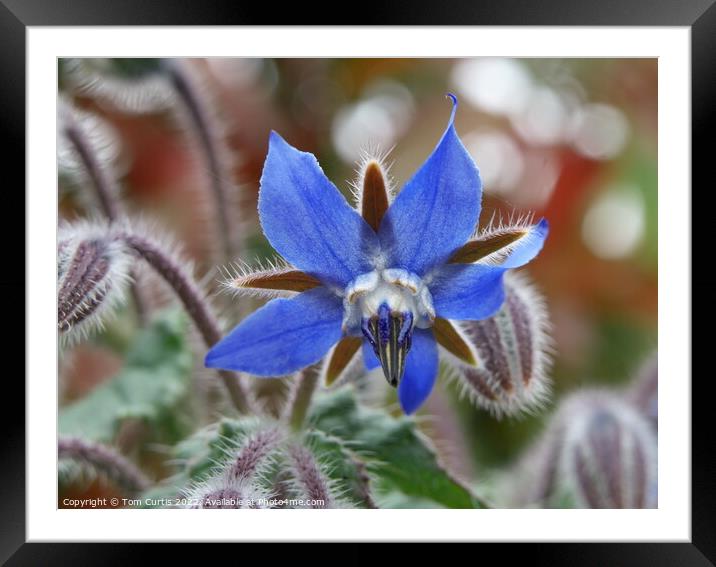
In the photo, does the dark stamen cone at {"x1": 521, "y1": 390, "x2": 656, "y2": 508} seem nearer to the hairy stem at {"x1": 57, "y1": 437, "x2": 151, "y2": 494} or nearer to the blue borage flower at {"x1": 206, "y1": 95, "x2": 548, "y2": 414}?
the blue borage flower at {"x1": 206, "y1": 95, "x2": 548, "y2": 414}

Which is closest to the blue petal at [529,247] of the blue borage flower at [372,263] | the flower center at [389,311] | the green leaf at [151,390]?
the blue borage flower at [372,263]

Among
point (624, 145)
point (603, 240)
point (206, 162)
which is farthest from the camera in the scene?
point (603, 240)

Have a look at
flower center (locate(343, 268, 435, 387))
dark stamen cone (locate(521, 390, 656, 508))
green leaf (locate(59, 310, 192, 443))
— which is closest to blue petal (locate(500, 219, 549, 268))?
flower center (locate(343, 268, 435, 387))

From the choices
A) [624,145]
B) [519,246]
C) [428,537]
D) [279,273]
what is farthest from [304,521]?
[624,145]

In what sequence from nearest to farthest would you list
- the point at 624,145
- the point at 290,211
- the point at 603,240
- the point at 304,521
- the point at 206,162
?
the point at 290,211 < the point at 304,521 < the point at 206,162 < the point at 624,145 < the point at 603,240
